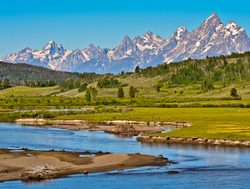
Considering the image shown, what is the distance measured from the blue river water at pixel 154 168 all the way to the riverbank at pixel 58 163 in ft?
8.41

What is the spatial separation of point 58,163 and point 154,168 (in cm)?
1379

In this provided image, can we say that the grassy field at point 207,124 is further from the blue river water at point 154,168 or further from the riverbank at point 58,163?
the riverbank at point 58,163

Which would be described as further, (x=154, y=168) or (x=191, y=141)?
(x=191, y=141)

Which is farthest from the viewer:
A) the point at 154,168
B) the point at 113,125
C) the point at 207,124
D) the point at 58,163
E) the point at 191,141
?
the point at 113,125

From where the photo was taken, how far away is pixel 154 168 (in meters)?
74.8

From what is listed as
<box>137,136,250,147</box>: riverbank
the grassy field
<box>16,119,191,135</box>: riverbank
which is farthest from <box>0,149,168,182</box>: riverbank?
<box>16,119,191,135</box>: riverbank

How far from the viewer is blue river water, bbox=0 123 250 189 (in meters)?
63.1

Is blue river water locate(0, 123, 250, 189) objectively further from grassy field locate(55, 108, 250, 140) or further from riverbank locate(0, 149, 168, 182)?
grassy field locate(55, 108, 250, 140)

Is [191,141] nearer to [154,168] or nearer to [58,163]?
[154,168]

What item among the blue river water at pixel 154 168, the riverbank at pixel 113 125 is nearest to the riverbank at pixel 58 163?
the blue river water at pixel 154 168

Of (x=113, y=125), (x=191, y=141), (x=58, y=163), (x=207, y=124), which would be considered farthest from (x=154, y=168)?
(x=113, y=125)

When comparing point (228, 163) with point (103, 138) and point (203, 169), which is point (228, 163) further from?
point (103, 138)

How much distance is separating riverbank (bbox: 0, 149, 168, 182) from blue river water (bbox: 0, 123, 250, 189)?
101 inches

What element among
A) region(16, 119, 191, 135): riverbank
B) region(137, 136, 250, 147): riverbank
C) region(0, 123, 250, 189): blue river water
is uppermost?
region(16, 119, 191, 135): riverbank
